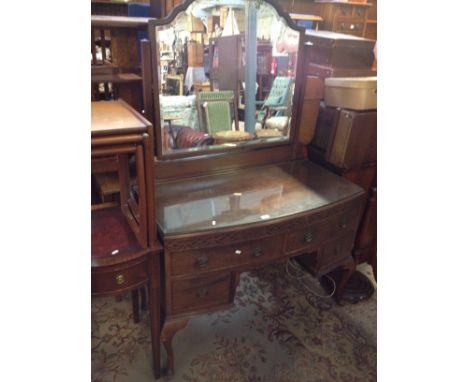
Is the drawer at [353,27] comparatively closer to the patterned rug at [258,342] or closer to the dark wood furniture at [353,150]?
the dark wood furniture at [353,150]

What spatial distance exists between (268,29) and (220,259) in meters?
0.93

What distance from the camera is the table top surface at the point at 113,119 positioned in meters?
1.02

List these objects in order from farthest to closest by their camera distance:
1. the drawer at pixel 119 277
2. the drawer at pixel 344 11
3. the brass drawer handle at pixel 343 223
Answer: the drawer at pixel 344 11 < the brass drawer handle at pixel 343 223 < the drawer at pixel 119 277

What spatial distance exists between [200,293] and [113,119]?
68cm

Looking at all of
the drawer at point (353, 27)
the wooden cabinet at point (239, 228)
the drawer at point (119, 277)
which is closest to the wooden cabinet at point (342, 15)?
the drawer at point (353, 27)

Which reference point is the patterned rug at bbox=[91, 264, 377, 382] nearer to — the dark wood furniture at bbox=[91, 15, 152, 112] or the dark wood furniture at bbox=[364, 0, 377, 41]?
the dark wood furniture at bbox=[91, 15, 152, 112]

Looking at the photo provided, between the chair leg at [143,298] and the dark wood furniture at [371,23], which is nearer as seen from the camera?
the chair leg at [143,298]

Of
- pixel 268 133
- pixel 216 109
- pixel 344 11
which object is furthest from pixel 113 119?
pixel 344 11

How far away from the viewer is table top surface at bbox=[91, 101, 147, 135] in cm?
102

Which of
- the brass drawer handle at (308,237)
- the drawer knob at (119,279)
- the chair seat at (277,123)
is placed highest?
the chair seat at (277,123)

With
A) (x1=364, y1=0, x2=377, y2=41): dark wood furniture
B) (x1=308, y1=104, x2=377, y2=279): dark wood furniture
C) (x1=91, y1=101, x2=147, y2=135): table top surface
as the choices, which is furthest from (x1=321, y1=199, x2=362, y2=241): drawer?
(x1=364, y1=0, x2=377, y2=41): dark wood furniture

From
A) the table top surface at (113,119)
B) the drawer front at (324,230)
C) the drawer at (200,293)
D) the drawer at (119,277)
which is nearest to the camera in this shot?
the table top surface at (113,119)
